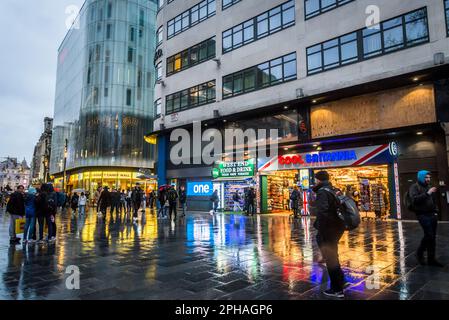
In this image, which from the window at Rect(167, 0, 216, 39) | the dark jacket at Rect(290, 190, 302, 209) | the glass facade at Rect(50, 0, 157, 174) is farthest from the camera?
the glass facade at Rect(50, 0, 157, 174)

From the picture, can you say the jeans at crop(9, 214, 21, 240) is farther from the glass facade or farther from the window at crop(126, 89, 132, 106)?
the window at crop(126, 89, 132, 106)

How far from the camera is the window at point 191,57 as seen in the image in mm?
25242

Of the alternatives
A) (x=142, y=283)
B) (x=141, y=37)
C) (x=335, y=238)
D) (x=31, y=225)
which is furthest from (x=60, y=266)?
(x=141, y=37)

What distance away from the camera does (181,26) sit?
2791 centimetres

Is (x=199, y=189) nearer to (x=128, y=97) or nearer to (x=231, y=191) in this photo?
(x=231, y=191)

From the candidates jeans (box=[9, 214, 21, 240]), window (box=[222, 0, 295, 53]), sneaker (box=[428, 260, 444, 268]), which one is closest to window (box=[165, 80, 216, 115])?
window (box=[222, 0, 295, 53])

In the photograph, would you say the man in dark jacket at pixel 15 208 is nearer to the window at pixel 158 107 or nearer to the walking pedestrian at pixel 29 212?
the walking pedestrian at pixel 29 212

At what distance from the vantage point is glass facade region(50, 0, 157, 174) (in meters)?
47.0

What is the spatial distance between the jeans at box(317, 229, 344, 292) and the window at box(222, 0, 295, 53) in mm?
18528

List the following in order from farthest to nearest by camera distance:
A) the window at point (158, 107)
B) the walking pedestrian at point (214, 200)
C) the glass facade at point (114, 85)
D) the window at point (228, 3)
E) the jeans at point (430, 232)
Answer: the glass facade at point (114, 85)
the window at point (158, 107)
the window at point (228, 3)
the walking pedestrian at point (214, 200)
the jeans at point (430, 232)

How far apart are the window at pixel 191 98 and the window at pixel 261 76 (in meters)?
1.53

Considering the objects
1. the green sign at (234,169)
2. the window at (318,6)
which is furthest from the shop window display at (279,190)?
the window at (318,6)

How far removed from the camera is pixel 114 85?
155 feet

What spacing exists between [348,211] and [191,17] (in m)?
26.2
